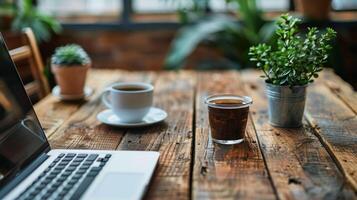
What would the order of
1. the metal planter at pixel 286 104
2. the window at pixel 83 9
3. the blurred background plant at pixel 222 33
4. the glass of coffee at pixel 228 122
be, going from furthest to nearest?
the window at pixel 83 9
the blurred background plant at pixel 222 33
the metal planter at pixel 286 104
the glass of coffee at pixel 228 122

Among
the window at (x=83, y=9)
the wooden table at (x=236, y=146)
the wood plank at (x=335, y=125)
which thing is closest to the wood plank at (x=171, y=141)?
the wooden table at (x=236, y=146)

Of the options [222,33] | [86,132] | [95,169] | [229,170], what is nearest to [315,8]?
[222,33]

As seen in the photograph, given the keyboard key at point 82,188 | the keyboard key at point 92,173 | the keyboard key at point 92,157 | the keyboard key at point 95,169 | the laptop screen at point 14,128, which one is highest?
the laptop screen at point 14,128

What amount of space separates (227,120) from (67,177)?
0.41 meters

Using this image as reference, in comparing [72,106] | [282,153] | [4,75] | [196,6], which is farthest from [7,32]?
[282,153]

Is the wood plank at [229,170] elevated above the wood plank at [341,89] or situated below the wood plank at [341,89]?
above

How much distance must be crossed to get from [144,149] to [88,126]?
261 mm

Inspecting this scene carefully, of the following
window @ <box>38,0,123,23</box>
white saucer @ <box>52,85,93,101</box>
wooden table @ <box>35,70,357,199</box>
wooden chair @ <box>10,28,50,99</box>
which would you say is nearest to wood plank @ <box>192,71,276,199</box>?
wooden table @ <box>35,70,357,199</box>

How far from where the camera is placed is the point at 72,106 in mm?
1579

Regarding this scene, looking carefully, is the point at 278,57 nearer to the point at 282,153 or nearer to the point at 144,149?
the point at 282,153

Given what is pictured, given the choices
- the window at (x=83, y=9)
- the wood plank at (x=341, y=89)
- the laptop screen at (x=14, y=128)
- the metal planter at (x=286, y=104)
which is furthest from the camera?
the window at (x=83, y=9)

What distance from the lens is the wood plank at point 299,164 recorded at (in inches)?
35.6

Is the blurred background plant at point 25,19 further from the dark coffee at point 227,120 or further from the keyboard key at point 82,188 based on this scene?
the keyboard key at point 82,188

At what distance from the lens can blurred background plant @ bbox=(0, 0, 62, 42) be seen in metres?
2.91
